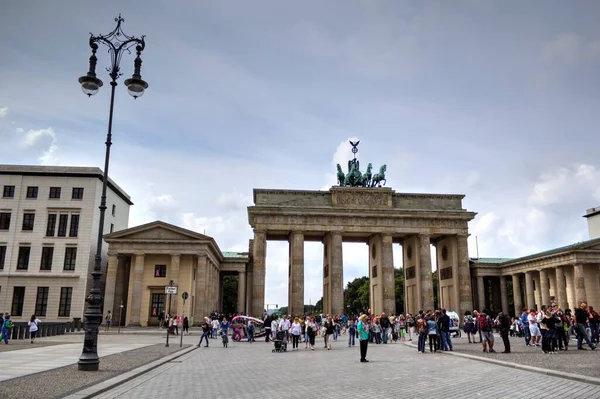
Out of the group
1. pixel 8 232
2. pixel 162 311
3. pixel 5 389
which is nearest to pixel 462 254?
pixel 162 311

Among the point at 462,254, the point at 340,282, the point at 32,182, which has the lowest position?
the point at 340,282

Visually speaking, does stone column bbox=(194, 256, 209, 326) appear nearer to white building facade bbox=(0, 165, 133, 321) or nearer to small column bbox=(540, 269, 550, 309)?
white building facade bbox=(0, 165, 133, 321)

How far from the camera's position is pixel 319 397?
1077cm

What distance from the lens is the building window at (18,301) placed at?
5203 centimetres

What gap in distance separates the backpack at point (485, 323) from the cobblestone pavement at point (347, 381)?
12.5 ft

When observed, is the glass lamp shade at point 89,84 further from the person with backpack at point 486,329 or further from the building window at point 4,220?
the building window at point 4,220

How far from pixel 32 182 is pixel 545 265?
6078cm

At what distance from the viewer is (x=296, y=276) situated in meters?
59.9

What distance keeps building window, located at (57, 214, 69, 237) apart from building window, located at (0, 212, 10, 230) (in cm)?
554

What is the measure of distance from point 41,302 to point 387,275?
4012 cm

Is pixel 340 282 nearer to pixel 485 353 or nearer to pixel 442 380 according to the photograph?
pixel 485 353

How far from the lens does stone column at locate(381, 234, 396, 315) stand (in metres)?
60.2

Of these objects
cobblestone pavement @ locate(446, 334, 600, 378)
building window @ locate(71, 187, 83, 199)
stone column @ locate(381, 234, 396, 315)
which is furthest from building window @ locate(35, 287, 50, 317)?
cobblestone pavement @ locate(446, 334, 600, 378)

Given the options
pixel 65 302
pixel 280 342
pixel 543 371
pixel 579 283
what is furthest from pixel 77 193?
pixel 579 283
